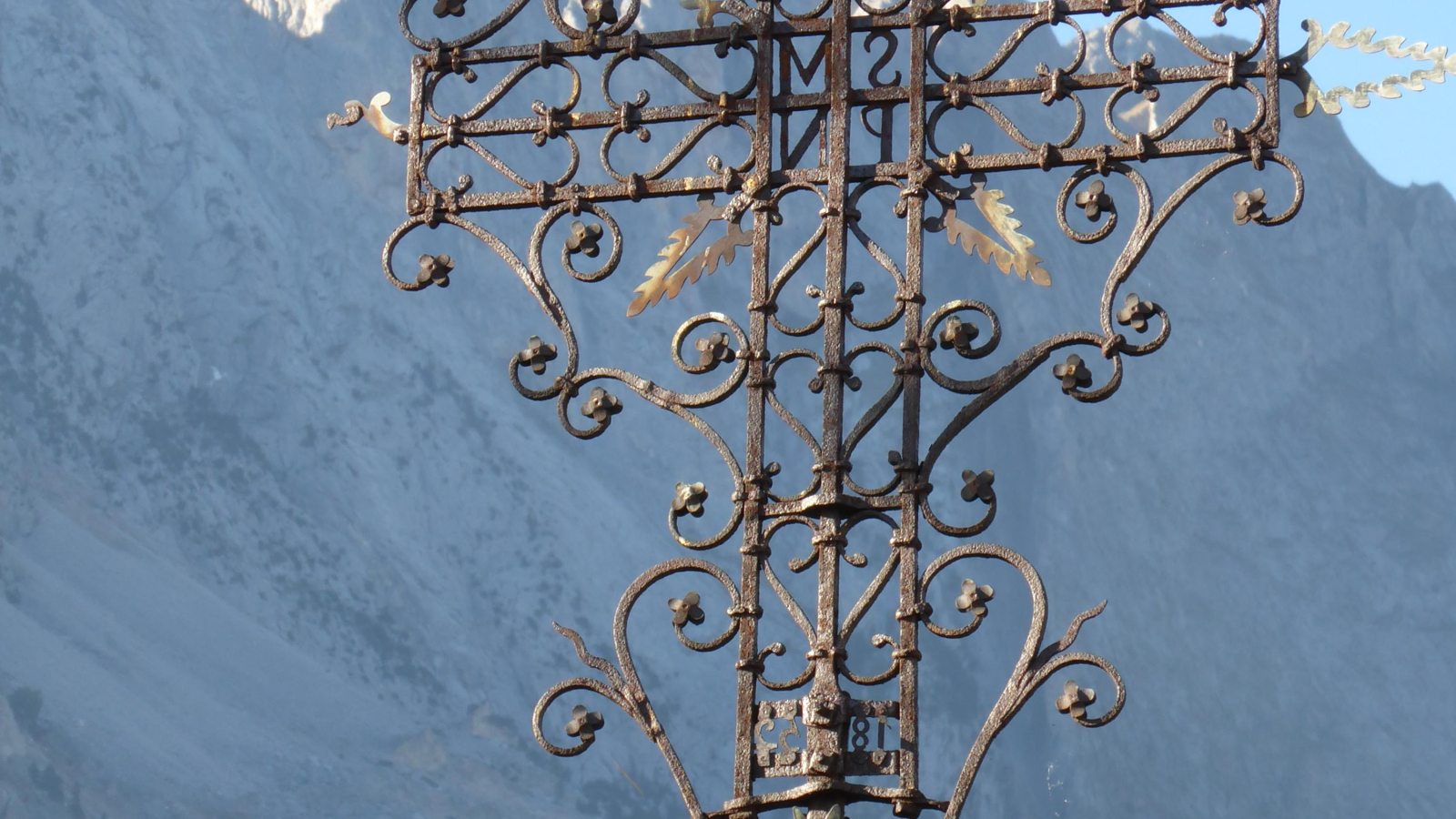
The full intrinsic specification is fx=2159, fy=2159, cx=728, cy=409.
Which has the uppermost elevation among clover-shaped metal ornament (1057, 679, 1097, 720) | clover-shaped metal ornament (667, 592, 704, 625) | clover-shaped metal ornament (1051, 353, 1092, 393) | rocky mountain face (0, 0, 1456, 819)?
rocky mountain face (0, 0, 1456, 819)

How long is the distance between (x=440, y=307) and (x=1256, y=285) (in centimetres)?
2629

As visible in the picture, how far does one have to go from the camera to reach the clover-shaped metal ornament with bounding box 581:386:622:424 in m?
4.58

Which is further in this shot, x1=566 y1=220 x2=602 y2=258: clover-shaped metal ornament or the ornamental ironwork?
x1=566 y1=220 x2=602 y2=258: clover-shaped metal ornament

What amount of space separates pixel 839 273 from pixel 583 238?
630 millimetres

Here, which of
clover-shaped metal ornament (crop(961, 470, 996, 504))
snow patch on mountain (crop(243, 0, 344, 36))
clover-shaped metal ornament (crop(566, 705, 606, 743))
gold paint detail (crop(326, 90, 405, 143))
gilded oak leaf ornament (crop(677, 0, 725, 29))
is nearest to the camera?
clover-shaped metal ornament (crop(961, 470, 996, 504))

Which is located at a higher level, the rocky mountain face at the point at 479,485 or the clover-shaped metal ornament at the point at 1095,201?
the rocky mountain face at the point at 479,485

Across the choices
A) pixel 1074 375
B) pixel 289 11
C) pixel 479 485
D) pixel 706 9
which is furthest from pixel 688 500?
pixel 289 11

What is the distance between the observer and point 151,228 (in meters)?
60.2

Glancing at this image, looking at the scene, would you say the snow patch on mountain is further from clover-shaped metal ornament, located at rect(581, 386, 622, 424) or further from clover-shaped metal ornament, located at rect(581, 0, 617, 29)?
clover-shaped metal ornament, located at rect(581, 386, 622, 424)

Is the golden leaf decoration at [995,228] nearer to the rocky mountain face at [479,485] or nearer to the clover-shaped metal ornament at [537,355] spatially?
the clover-shaped metal ornament at [537,355]

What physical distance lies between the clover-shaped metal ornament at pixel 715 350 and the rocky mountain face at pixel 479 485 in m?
47.4

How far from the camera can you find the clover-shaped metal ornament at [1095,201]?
4.44 m

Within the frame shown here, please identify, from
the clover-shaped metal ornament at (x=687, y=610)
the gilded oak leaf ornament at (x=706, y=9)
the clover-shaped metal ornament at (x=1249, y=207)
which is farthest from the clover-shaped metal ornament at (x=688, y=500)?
the clover-shaped metal ornament at (x=1249, y=207)

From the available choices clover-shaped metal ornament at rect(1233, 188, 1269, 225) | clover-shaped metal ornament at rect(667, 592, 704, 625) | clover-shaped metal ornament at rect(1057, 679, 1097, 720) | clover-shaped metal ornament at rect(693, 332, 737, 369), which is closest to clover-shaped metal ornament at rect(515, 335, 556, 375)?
clover-shaped metal ornament at rect(693, 332, 737, 369)
